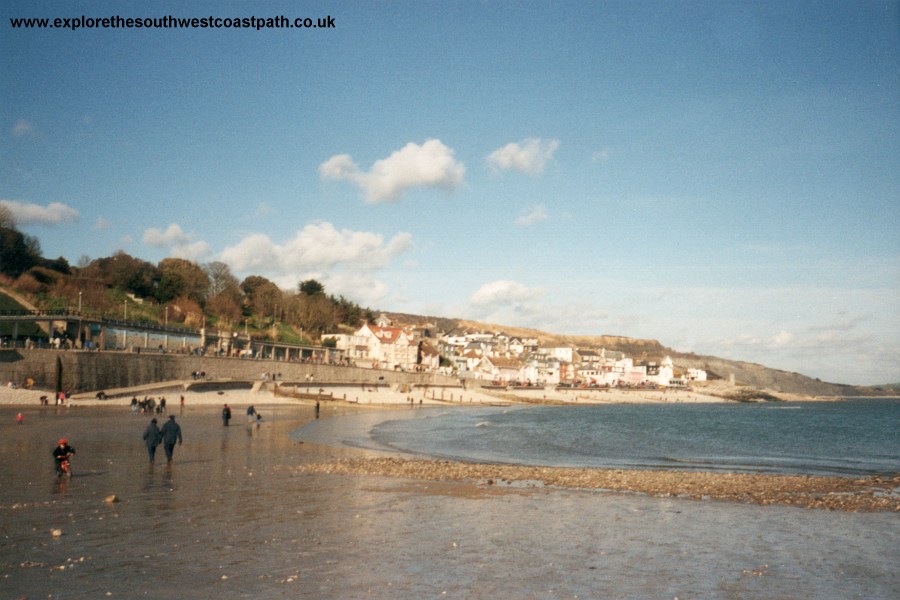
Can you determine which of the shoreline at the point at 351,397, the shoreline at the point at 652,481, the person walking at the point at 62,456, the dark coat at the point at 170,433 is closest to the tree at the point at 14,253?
the shoreline at the point at 351,397

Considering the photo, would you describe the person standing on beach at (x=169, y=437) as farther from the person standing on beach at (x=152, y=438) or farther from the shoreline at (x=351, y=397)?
the shoreline at (x=351, y=397)

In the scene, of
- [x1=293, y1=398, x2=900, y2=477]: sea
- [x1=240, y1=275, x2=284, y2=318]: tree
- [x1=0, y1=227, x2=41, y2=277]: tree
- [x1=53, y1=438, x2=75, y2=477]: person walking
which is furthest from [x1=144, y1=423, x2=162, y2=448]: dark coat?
[x1=240, y1=275, x2=284, y2=318]: tree

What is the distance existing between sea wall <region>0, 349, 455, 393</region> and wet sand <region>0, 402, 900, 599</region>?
38.1 meters

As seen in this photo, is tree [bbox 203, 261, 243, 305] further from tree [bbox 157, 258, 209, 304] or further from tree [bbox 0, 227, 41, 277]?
tree [bbox 0, 227, 41, 277]

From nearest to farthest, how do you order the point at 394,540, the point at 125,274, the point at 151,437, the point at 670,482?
the point at 394,540 < the point at 151,437 < the point at 670,482 < the point at 125,274

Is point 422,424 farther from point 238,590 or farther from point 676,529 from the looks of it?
point 238,590

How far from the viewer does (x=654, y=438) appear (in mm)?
52938

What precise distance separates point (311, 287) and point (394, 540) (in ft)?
464

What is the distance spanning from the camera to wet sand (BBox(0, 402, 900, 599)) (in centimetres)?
1087

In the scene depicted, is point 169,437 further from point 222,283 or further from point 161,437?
point 222,283

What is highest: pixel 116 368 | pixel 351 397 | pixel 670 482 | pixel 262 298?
pixel 262 298

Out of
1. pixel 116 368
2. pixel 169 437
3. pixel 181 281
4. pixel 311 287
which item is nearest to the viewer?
pixel 169 437

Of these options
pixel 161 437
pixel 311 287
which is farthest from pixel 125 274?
pixel 161 437

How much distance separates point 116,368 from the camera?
6331 centimetres
